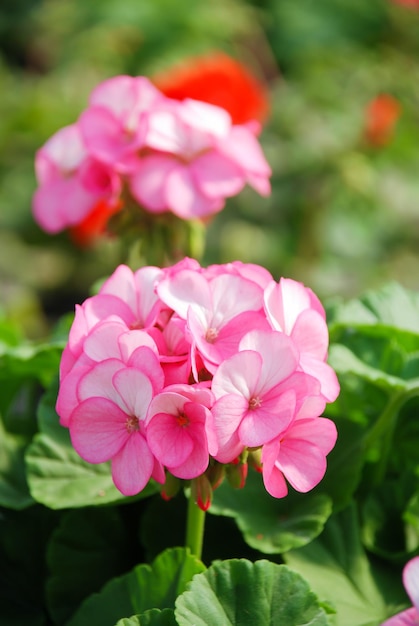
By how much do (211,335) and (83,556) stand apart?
0.30m

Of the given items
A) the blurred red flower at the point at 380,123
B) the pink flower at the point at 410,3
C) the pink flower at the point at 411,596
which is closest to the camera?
the pink flower at the point at 411,596

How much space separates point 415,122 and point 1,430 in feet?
5.26

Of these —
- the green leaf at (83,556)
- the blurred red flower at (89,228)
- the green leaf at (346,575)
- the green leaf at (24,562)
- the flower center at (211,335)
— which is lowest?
the blurred red flower at (89,228)

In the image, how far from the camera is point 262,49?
2.82 m

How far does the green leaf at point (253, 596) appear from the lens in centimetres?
67

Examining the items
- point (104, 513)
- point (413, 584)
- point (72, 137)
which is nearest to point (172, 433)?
point (413, 584)

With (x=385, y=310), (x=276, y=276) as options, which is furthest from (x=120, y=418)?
(x=276, y=276)

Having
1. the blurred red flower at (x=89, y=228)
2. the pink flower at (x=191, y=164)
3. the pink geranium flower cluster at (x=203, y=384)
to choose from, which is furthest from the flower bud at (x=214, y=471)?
the blurred red flower at (x=89, y=228)

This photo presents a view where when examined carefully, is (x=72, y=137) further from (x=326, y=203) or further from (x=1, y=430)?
(x=326, y=203)

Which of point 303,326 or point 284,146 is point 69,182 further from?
point 284,146

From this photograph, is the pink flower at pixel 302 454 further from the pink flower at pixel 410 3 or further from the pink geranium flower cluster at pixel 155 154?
the pink flower at pixel 410 3

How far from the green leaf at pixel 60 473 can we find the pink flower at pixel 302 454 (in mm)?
166

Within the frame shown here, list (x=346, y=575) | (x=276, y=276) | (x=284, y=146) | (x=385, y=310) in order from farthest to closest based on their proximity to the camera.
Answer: (x=284, y=146)
(x=276, y=276)
(x=385, y=310)
(x=346, y=575)

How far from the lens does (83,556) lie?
89 centimetres
